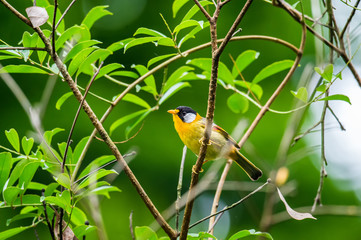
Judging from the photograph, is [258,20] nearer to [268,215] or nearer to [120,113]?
[120,113]

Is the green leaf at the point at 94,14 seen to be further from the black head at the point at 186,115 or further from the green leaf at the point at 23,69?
the black head at the point at 186,115

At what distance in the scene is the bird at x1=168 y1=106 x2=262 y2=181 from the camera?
2.80 m

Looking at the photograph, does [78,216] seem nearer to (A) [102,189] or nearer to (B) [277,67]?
(A) [102,189]

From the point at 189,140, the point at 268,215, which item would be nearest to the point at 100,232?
the point at 268,215

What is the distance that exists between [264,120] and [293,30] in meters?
1.47

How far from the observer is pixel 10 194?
1607mm

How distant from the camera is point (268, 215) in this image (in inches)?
44.7

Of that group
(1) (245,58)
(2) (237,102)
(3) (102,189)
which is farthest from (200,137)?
(3) (102,189)

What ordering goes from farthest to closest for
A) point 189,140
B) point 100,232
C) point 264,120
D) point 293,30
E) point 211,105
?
point 293,30, point 264,120, point 189,140, point 211,105, point 100,232

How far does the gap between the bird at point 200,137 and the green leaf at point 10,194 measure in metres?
1.31

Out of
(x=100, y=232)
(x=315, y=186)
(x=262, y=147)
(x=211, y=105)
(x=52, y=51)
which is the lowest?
(x=315, y=186)

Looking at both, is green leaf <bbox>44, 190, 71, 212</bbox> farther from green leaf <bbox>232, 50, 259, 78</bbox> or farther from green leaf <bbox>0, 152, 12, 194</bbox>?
green leaf <bbox>232, 50, 259, 78</bbox>

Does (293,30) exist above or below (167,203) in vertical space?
above

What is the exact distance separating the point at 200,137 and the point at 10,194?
138cm
